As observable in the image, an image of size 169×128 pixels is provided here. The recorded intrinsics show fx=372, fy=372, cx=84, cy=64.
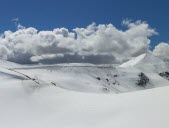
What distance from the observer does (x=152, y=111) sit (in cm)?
2625

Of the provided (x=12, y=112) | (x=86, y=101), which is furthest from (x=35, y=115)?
(x=86, y=101)

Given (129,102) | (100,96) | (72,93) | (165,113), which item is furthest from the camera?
(72,93)

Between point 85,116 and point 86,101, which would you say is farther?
point 86,101

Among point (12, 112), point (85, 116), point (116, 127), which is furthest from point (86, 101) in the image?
point (116, 127)

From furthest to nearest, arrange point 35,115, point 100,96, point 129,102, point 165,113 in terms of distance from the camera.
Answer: point 100,96, point 35,115, point 129,102, point 165,113

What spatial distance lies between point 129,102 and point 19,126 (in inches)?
365

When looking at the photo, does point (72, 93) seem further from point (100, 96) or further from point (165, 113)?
point (165, 113)

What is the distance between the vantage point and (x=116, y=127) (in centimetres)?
2581

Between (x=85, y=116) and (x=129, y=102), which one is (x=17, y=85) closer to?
(x=85, y=116)

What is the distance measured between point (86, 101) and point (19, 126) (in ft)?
22.8

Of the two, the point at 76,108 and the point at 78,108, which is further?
the point at 76,108

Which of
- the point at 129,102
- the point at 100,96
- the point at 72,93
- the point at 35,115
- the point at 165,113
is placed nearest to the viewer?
the point at 165,113

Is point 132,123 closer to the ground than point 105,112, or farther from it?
closer to the ground

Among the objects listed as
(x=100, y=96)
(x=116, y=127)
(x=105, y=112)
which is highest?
(x=100, y=96)
